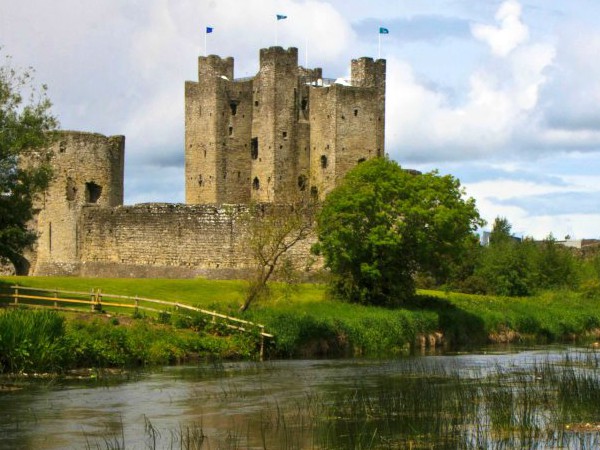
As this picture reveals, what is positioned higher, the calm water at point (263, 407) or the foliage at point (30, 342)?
the foliage at point (30, 342)

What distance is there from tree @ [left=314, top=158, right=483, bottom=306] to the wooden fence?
8604 mm

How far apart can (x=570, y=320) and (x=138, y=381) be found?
25.9 m

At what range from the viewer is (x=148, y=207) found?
57.0m

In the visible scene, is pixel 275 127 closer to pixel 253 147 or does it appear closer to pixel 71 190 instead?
pixel 253 147

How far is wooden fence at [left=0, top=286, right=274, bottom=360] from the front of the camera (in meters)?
36.8

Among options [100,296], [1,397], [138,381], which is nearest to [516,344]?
[100,296]

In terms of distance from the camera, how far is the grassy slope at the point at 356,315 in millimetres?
38625

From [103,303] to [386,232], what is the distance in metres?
12.6

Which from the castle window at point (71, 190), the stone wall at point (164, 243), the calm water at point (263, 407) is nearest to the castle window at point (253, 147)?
the stone wall at point (164, 243)

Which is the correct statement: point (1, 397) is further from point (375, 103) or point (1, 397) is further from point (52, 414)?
point (375, 103)

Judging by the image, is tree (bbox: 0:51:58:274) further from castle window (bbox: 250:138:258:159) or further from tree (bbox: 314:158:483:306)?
castle window (bbox: 250:138:258:159)

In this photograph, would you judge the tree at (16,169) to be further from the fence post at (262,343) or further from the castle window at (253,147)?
the castle window at (253,147)

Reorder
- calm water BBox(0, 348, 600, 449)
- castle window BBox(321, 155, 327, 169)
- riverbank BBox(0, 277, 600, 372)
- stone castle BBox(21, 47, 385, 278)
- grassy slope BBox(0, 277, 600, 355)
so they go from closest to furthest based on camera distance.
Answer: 1. calm water BBox(0, 348, 600, 449)
2. riverbank BBox(0, 277, 600, 372)
3. grassy slope BBox(0, 277, 600, 355)
4. stone castle BBox(21, 47, 385, 278)
5. castle window BBox(321, 155, 327, 169)

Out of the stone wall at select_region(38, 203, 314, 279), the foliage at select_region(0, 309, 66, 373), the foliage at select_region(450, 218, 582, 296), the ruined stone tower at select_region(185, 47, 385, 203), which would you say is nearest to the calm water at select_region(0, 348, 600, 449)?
the foliage at select_region(0, 309, 66, 373)
